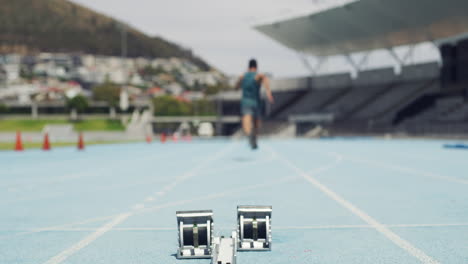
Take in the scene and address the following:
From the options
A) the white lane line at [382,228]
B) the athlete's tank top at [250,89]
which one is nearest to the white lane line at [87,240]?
the white lane line at [382,228]

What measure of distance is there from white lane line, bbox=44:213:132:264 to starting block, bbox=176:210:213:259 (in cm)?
94

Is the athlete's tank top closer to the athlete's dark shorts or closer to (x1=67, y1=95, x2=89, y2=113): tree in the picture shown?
the athlete's dark shorts

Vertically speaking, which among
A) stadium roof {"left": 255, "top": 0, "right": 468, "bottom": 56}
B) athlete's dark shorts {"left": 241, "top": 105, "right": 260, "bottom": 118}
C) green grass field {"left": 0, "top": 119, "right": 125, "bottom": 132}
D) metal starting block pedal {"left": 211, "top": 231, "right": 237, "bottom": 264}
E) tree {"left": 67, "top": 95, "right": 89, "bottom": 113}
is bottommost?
green grass field {"left": 0, "top": 119, "right": 125, "bottom": 132}

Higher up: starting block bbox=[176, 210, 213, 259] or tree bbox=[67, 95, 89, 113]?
tree bbox=[67, 95, 89, 113]

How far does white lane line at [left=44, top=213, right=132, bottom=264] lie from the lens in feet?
13.8

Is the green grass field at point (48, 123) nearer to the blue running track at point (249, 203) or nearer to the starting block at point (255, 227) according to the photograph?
the blue running track at point (249, 203)

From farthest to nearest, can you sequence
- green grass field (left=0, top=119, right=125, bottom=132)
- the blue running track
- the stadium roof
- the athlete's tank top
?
1. green grass field (left=0, top=119, right=125, bottom=132)
2. the stadium roof
3. the athlete's tank top
4. the blue running track

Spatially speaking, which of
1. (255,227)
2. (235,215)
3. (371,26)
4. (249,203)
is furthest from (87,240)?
(371,26)

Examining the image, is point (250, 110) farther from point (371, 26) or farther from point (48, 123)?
point (48, 123)

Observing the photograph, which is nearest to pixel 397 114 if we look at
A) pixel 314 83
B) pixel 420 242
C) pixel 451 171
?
pixel 314 83

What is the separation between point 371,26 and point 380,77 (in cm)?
600

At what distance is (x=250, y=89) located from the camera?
12.4m

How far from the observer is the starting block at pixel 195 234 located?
4191mm

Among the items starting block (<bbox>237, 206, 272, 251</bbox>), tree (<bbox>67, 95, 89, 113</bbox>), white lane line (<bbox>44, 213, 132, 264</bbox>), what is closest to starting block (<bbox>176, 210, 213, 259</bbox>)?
starting block (<bbox>237, 206, 272, 251</bbox>)
